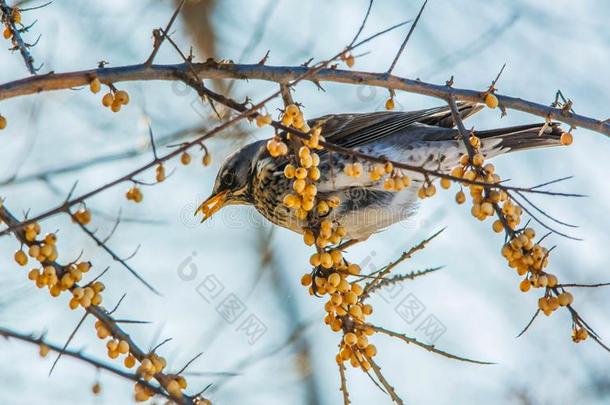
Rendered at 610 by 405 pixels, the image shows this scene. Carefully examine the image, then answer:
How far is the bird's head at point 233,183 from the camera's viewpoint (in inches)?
205

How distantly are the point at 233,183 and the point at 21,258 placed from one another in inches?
109

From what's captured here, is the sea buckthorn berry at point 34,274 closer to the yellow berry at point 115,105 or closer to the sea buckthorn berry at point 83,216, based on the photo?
the sea buckthorn berry at point 83,216

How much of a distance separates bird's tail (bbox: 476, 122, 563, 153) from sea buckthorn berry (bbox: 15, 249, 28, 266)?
104 inches

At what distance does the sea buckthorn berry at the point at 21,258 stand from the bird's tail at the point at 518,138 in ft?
8.63

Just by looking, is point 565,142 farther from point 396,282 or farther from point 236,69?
point 236,69

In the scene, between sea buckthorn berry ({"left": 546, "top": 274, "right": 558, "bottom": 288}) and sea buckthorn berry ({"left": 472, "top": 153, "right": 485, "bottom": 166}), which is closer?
sea buckthorn berry ({"left": 546, "top": 274, "right": 558, "bottom": 288})

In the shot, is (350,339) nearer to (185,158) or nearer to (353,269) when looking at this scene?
(353,269)

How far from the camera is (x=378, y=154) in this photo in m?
4.69

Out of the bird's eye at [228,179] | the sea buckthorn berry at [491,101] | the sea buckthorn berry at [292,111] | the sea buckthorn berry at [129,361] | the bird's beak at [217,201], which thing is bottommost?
the sea buckthorn berry at [129,361]

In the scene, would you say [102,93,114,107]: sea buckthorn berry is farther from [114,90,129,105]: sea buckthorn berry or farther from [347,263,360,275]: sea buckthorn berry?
[347,263,360,275]: sea buckthorn berry

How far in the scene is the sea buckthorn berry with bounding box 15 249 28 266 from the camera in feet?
8.22

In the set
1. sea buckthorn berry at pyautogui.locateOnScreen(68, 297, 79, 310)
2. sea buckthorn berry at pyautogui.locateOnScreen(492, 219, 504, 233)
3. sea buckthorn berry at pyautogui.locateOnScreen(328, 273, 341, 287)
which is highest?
sea buckthorn berry at pyautogui.locateOnScreen(328, 273, 341, 287)

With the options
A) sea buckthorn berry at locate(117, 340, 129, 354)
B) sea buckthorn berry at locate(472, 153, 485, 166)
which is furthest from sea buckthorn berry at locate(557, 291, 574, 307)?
sea buckthorn berry at locate(117, 340, 129, 354)

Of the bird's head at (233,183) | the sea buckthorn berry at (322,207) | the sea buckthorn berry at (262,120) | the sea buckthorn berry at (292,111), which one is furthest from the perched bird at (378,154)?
the sea buckthorn berry at (262,120)
